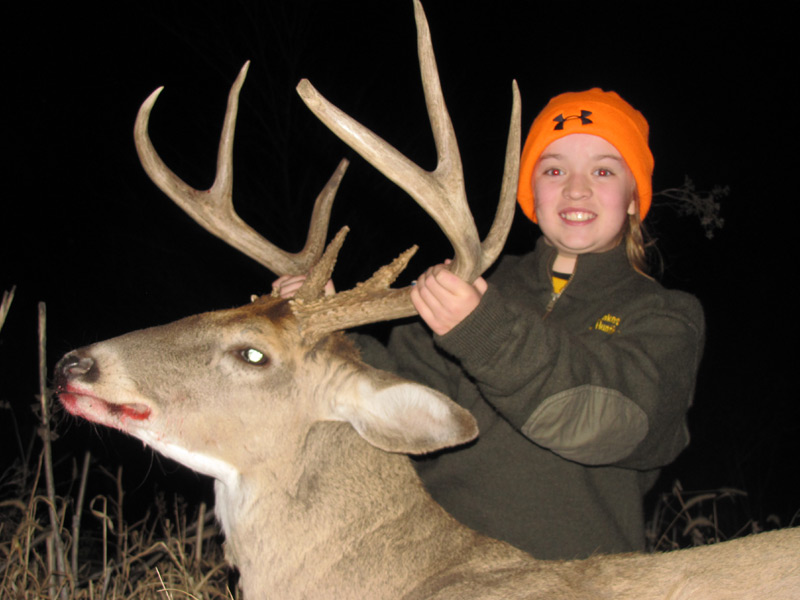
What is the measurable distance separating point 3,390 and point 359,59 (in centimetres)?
704

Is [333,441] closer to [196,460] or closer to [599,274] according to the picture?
[196,460]

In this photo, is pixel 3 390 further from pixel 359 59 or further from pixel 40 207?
pixel 359 59

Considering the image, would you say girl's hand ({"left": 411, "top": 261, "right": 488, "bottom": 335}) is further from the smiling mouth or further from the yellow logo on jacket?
the smiling mouth

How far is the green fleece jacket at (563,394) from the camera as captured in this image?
2320 mm

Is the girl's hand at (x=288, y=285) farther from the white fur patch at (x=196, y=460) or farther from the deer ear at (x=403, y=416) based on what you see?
the white fur patch at (x=196, y=460)

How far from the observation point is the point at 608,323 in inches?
115

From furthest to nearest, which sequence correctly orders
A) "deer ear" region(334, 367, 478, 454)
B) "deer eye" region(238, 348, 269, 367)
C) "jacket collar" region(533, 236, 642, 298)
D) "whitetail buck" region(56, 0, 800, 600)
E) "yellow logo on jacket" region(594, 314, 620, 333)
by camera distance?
"jacket collar" region(533, 236, 642, 298) → "yellow logo on jacket" region(594, 314, 620, 333) → "deer eye" region(238, 348, 269, 367) → "deer ear" region(334, 367, 478, 454) → "whitetail buck" region(56, 0, 800, 600)

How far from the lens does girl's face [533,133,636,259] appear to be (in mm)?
3154

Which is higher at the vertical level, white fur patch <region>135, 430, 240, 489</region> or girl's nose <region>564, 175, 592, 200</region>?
girl's nose <region>564, 175, 592, 200</region>

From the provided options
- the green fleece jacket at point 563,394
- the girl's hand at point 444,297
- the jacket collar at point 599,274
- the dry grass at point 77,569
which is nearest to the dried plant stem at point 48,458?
the dry grass at point 77,569

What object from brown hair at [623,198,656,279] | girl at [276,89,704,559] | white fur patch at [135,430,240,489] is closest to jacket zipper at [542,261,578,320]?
girl at [276,89,704,559]

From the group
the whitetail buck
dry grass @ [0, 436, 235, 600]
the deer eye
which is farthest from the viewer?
dry grass @ [0, 436, 235, 600]

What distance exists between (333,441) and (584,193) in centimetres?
158

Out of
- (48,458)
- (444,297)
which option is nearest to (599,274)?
(444,297)
